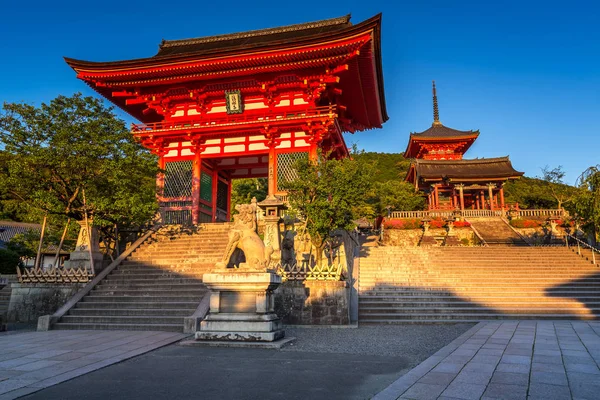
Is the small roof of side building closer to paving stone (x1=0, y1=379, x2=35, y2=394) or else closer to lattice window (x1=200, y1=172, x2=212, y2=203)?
lattice window (x1=200, y1=172, x2=212, y2=203)

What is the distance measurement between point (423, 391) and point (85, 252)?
527 inches

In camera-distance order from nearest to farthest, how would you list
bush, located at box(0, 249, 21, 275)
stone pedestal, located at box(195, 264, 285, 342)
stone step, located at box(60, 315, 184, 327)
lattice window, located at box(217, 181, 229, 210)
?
stone pedestal, located at box(195, 264, 285, 342), stone step, located at box(60, 315, 184, 327), bush, located at box(0, 249, 21, 275), lattice window, located at box(217, 181, 229, 210)

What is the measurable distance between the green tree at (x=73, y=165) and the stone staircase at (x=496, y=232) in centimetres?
2300

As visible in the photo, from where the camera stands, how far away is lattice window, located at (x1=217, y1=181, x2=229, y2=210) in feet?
77.8

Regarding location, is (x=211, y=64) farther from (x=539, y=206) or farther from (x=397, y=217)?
(x=539, y=206)

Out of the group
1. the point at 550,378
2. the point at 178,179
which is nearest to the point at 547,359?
the point at 550,378

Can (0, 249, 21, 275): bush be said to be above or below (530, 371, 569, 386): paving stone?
above

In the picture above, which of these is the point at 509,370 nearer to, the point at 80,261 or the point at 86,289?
the point at 86,289

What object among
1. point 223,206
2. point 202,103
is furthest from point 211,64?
point 223,206

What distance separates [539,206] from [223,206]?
34.6 m

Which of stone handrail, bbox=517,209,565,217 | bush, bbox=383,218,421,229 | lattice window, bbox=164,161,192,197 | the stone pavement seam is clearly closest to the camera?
the stone pavement seam

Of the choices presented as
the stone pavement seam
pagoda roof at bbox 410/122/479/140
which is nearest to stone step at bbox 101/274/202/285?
the stone pavement seam

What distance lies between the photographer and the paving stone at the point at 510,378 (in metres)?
4.60

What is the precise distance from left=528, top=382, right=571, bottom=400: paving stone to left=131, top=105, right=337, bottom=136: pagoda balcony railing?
15.8 meters
